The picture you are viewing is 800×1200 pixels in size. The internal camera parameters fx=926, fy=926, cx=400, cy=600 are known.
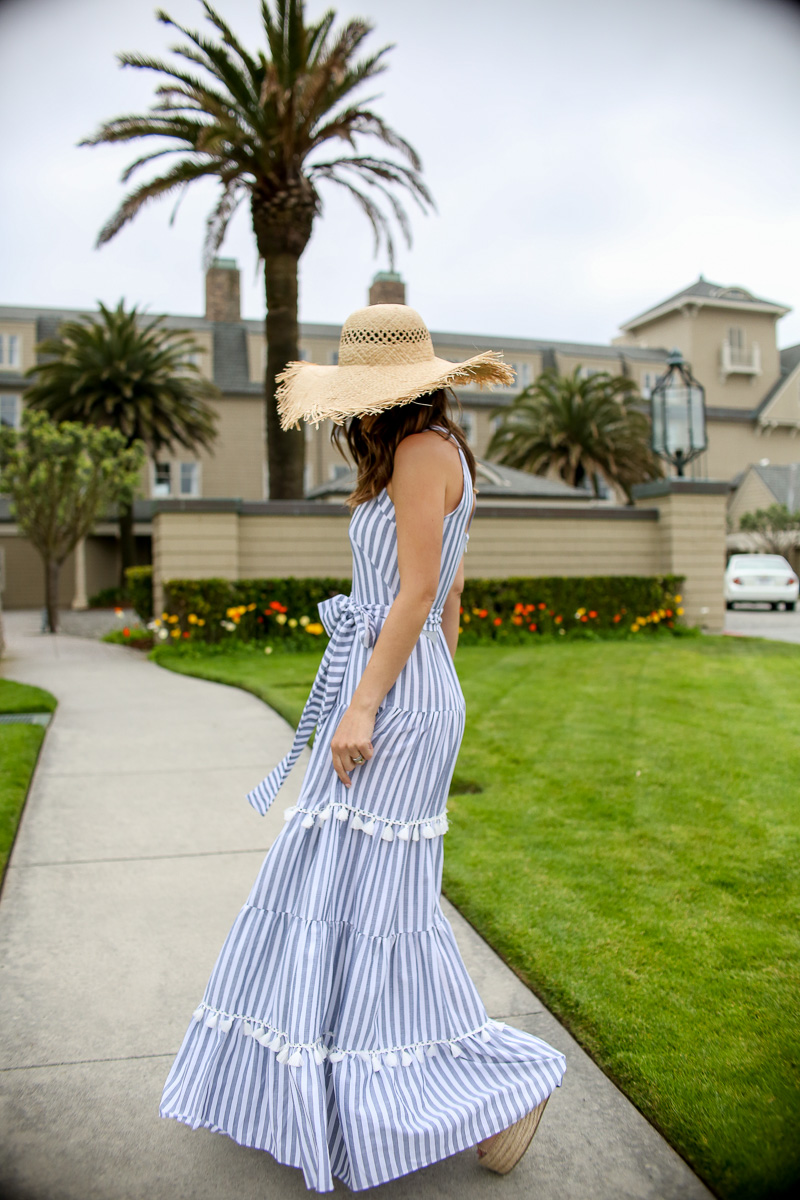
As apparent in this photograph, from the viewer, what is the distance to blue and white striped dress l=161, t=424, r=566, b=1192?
6.41ft

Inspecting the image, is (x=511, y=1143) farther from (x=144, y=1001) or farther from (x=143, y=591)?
(x=143, y=591)

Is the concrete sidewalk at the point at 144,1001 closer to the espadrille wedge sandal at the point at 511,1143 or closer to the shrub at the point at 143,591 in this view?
the espadrille wedge sandal at the point at 511,1143

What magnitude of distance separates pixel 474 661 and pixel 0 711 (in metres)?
4.86

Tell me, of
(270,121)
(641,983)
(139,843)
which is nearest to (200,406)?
(270,121)

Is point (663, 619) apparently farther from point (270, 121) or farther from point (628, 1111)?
point (628, 1111)

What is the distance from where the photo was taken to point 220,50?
12406mm

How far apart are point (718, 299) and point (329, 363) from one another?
18.8m

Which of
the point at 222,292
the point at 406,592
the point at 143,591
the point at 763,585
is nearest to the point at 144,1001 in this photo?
the point at 406,592

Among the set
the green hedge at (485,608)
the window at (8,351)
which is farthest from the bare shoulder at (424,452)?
the window at (8,351)

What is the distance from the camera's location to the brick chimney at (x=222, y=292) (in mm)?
34094

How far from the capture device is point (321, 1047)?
1.97m

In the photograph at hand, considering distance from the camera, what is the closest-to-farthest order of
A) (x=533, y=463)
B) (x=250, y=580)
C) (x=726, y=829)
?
(x=726, y=829) < (x=250, y=580) < (x=533, y=463)

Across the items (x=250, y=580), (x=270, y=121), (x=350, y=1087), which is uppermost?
(x=270, y=121)

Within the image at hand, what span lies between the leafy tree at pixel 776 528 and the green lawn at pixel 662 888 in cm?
2887
